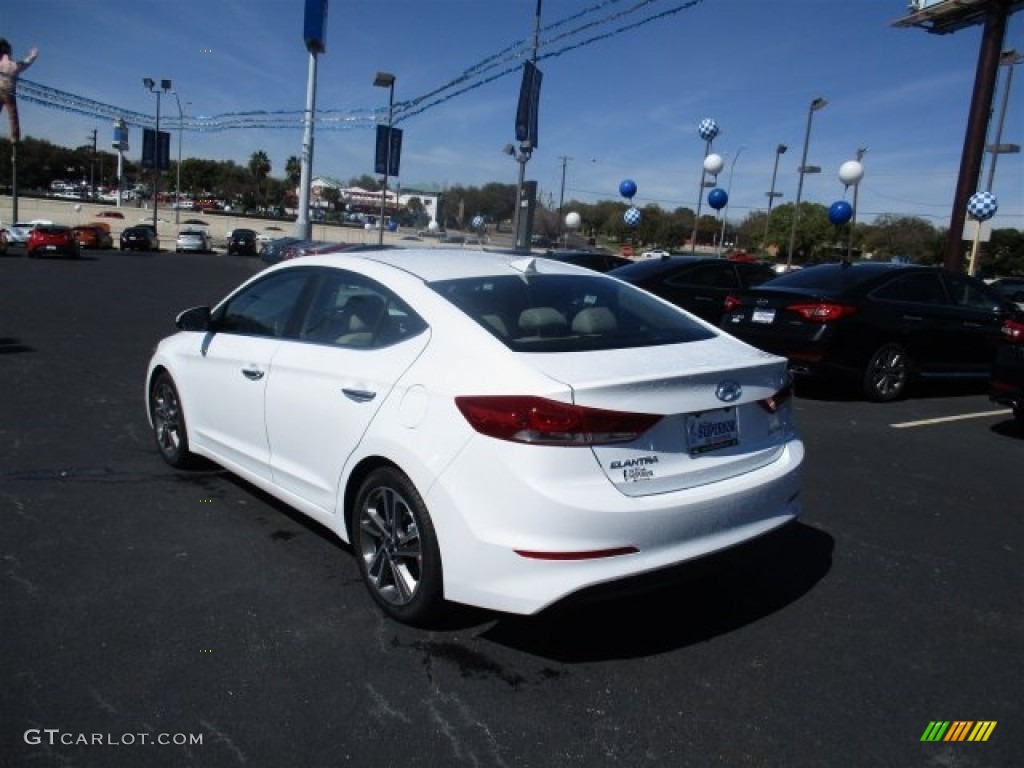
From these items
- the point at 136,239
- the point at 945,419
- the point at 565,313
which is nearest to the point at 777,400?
the point at 565,313

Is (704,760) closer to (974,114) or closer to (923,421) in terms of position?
(923,421)

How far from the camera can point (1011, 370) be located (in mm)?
6855

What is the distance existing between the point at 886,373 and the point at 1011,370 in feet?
5.84

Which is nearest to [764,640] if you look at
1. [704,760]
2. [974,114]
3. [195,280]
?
[704,760]

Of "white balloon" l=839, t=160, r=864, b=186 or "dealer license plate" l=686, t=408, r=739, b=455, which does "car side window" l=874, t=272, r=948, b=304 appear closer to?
"dealer license plate" l=686, t=408, r=739, b=455

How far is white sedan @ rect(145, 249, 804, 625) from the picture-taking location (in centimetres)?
273

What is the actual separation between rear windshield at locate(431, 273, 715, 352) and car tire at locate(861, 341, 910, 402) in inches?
212

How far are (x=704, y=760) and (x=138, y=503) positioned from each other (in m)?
3.47

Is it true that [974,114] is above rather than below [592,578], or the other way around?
above

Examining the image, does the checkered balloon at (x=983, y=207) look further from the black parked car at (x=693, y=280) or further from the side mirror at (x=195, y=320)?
the side mirror at (x=195, y=320)

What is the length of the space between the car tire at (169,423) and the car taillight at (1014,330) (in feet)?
22.1

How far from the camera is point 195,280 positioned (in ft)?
79.4

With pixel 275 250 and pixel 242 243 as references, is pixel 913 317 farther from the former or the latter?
pixel 242 243

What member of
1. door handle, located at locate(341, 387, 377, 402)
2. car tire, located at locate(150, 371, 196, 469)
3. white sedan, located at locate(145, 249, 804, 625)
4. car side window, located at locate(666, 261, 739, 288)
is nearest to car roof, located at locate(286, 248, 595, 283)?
white sedan, located at locate(145, 249, 804, 625)
